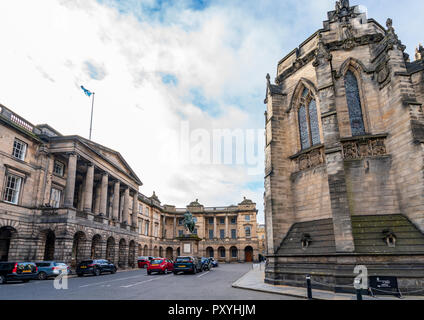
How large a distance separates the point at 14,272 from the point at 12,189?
9.79 m

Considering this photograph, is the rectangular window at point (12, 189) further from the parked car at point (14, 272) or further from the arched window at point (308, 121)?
the arched window at point (308, 121)

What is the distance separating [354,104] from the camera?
49.2 feet

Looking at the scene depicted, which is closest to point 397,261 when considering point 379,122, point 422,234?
point 422,234

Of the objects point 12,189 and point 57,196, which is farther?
point 57,196

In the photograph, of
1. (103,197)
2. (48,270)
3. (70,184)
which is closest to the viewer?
(48,270)

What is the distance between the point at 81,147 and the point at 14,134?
6023 millimetres

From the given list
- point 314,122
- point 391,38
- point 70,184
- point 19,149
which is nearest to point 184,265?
point 70,184

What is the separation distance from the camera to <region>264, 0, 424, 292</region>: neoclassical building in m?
11.6

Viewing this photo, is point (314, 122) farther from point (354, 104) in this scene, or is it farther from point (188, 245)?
point (188, 245)

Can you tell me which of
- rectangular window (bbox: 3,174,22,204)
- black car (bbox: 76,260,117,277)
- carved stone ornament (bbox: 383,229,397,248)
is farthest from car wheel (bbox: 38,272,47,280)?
carved stone ornament (bbox: 383,229,397,248)

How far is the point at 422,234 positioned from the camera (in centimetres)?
1128

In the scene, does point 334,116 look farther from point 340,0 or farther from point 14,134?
point 14,134
